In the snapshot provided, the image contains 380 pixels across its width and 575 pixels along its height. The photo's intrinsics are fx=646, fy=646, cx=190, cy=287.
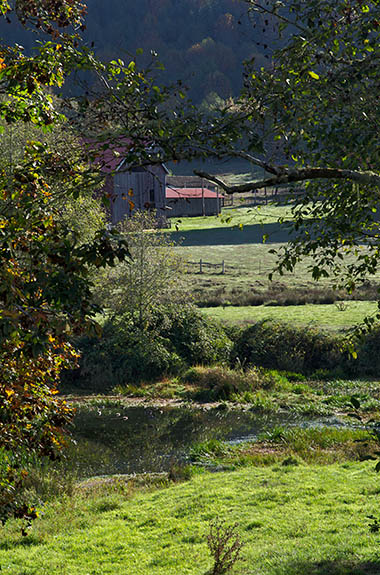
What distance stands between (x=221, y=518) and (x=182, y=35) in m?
177

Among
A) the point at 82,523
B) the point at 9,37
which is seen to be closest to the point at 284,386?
the point at 82,523

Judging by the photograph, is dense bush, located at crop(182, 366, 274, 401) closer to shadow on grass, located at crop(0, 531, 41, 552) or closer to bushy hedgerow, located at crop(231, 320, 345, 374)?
bushy hedgerow, located at crop(231, 320, 345, 374)

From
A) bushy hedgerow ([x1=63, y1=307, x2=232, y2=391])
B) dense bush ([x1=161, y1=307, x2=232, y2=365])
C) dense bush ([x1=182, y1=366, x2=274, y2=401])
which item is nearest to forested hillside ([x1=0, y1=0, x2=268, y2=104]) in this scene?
dense bush ([x1=161, y1=307, x2=232, y2=365])

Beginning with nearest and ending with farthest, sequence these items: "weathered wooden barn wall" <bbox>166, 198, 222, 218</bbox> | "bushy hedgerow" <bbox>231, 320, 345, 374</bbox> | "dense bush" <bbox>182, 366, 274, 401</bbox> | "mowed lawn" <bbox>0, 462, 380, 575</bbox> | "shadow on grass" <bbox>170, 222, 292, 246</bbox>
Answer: "mowed lawn" <bbox>0, 462, 380, 575</bbox>, "dense bush" <bbox>182, 366, 274, 401</bbox>, "bushy hedgerow" <bbox>231, 320, 345, 374</bbox>, "shadow on grass" <bbox>170, 222, 292, 246</bbox>, "weathered wooden barn wall" <bbox>166, 198, 222, 218</bbox>

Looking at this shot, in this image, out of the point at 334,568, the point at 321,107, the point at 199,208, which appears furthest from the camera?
the point at 199,208

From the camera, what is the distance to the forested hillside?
15635cm

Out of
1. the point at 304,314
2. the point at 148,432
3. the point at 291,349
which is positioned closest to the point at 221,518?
the point at 148,432

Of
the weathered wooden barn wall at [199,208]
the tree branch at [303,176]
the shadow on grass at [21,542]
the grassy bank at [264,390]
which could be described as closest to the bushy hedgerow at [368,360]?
the grassy bank at [264,390]

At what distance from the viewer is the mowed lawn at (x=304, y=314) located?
114 ft

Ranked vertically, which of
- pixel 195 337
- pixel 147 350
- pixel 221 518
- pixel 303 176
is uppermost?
pixel 303 176

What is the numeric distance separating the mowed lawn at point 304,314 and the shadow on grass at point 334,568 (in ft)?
81.6

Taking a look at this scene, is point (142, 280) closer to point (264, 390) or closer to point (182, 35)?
point (264, 390)

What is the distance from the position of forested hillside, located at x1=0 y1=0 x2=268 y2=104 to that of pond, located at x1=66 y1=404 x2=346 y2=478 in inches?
4929

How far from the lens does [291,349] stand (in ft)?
109
